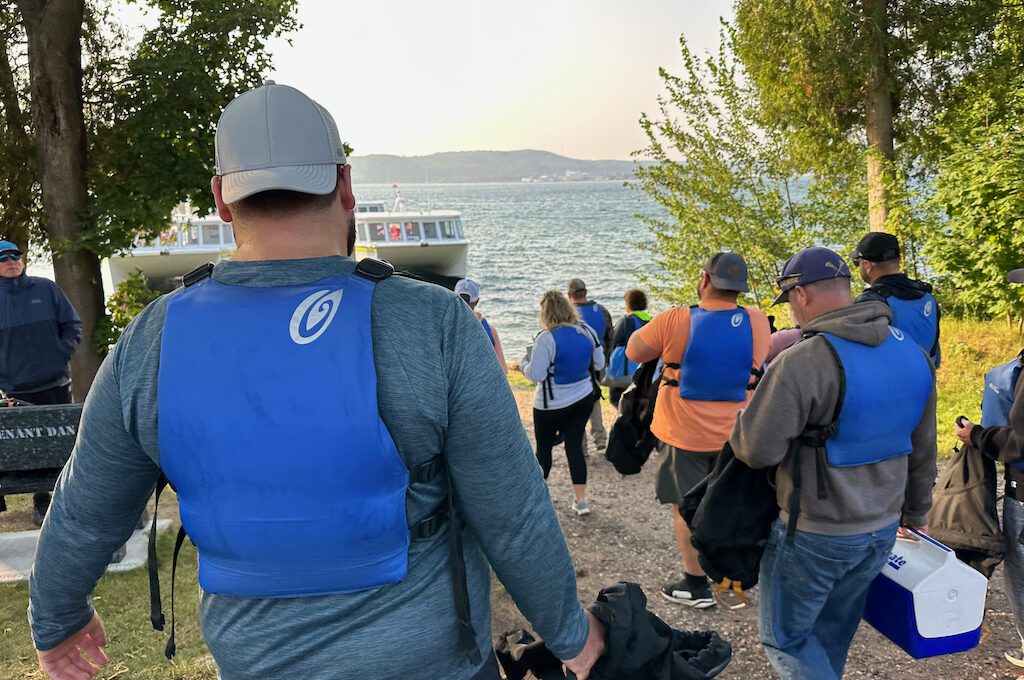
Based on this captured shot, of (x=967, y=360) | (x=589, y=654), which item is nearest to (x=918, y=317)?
(x=589, y=654)

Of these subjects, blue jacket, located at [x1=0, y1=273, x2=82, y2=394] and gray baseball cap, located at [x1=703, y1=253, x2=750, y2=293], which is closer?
gray baseball cap, located at [x1=703, y1=253, x2=750, y2=293]

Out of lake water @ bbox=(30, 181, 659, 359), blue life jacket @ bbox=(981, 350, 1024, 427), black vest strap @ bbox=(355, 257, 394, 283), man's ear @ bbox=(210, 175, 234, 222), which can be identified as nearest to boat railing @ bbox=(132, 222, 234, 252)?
lake water @ bbox=(30, 181, 659, 359)

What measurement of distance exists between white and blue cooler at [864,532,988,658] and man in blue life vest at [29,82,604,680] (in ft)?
6.56

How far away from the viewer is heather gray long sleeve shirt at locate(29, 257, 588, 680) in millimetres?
1318

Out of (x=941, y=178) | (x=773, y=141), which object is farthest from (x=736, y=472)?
(x=773, y=141)

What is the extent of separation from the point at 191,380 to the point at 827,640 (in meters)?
2.84

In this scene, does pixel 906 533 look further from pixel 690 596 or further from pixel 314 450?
pixel 314 450

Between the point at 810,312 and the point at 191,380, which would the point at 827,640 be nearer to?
the point at 810,312

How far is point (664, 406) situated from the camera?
4547 mm

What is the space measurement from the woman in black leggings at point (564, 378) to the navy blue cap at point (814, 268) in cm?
280

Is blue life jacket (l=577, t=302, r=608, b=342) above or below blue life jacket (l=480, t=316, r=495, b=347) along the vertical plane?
below

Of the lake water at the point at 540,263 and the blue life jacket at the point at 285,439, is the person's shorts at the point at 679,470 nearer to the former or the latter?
the lake water at the point at 540,263

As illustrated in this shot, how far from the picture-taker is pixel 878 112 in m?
13.2

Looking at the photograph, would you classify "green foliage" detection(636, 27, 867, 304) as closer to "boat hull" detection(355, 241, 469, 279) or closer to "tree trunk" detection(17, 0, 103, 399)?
"tree trunk" detection(17, 0, 103, 399)
